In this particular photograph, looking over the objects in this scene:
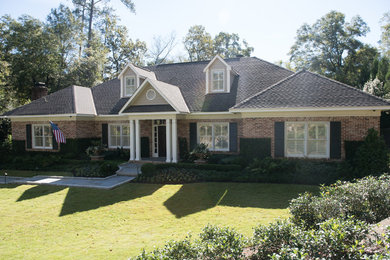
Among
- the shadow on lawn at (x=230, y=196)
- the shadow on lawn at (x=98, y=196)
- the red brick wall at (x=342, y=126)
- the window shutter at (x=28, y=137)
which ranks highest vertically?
the red brick wall at (x=342, y=126)

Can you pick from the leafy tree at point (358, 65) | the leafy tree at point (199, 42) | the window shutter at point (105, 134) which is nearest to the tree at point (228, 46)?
the leafy tree at point (199, 42)

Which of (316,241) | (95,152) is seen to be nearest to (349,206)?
(316,241)

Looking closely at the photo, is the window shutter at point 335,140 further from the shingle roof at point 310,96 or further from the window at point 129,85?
the window at point 129,85

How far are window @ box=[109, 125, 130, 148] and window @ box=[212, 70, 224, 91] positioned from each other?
7.16 metres

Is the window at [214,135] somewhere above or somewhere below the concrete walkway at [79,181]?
above

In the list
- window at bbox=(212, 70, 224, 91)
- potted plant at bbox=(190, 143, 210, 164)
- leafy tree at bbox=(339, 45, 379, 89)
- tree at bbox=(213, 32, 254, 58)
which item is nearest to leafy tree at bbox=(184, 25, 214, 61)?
tree at bbox=(213, 32, 254, 58)

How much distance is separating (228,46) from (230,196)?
137 feet

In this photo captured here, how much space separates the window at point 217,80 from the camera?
64.4 ft

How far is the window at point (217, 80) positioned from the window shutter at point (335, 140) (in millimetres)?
8062

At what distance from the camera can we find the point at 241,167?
1493cm

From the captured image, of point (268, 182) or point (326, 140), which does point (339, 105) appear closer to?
point (326, 140)

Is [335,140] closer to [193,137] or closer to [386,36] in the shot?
[193,137]

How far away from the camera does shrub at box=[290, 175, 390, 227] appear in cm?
650

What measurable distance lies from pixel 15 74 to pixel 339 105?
30398 mm
